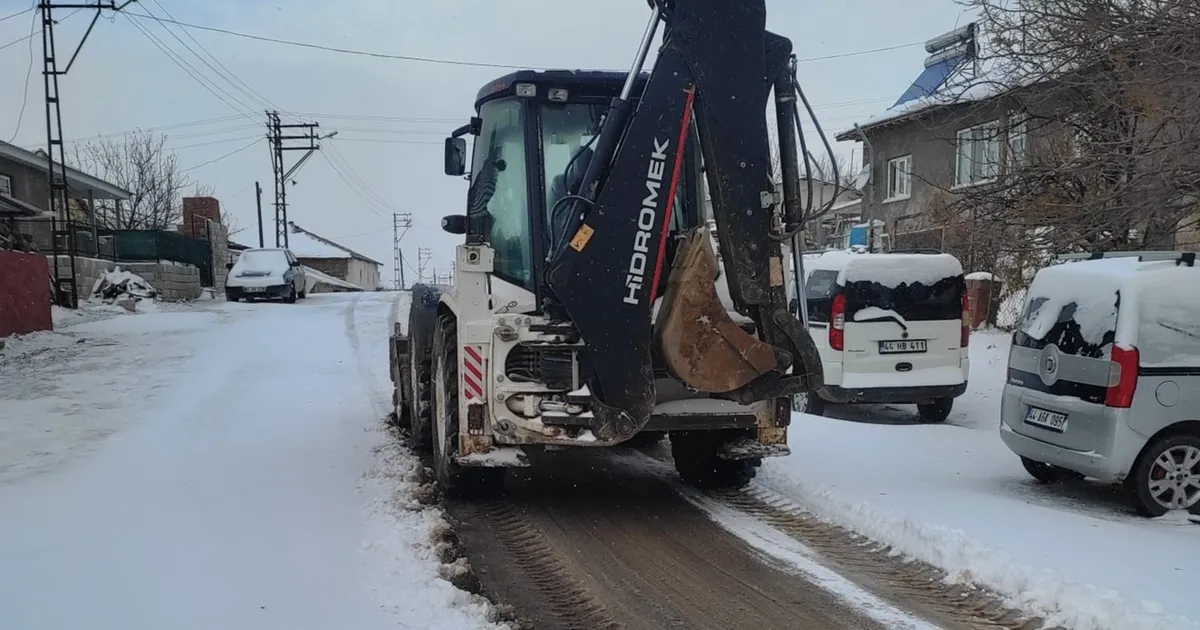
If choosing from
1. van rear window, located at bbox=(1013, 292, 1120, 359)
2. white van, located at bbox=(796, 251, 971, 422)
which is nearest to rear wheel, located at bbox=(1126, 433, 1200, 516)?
van rear window, located at bbox=(1013, 292, 1120, 359)

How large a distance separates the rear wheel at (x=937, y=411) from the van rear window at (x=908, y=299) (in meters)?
1.06

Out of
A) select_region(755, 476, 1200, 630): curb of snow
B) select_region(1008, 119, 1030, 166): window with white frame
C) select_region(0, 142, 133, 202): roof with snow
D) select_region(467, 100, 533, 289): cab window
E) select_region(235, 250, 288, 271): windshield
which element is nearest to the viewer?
select_region(755, 476, 1200, 630): curb of snow

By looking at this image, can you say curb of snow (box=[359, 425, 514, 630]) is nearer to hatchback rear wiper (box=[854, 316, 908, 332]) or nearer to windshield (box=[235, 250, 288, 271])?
hatchback rear wiper (box=[854, 316, 908, 332])

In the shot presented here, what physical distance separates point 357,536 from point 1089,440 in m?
4.86

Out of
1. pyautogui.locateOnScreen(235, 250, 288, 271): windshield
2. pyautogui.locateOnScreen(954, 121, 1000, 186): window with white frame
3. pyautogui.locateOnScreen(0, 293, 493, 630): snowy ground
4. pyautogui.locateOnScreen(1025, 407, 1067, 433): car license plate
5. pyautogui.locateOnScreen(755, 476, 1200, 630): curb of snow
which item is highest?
pyautogui.locateOnScreen(954, 121, 1000, 186): window with white frame

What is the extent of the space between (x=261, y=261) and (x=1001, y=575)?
2275 centimetres

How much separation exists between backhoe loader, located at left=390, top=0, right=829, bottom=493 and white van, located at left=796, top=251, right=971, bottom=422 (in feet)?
13.7

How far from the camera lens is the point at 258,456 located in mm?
7406

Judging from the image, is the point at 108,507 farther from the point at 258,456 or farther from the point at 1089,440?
the point at 1089,440

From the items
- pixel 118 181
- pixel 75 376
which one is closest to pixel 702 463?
pixel 75 376

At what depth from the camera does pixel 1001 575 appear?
4.72m

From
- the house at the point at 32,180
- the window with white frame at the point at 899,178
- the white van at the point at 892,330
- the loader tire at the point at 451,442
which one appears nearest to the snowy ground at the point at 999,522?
the white van at the point at 892,330

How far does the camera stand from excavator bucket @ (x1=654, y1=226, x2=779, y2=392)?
5.50 metres

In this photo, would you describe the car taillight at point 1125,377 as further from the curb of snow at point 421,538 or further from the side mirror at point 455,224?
the side mirror at point 455,224
